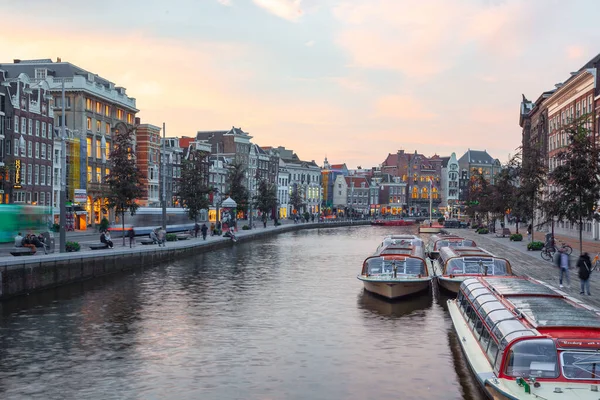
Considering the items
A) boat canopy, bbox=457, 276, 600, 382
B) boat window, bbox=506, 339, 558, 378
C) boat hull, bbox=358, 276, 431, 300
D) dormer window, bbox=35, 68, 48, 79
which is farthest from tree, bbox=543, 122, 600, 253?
dormer window, bbox=35, 68, 48, 79

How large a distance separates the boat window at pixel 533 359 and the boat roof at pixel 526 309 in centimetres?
40

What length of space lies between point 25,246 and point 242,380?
29.5 m

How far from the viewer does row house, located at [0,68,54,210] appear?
76875 millimetres

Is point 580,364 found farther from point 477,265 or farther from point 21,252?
point 21,252

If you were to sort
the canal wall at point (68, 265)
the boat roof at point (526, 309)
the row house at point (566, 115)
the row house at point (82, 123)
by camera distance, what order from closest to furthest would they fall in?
the boat roof at point (526, 309) → the canal wall at point (68, 265) → the row house at point (566, 115) → the row house at point (82, 123)

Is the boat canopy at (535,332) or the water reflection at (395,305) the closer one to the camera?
the boat canopy at (535,332)

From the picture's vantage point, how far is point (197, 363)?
22031 mm

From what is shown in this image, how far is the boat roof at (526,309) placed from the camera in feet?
53.6

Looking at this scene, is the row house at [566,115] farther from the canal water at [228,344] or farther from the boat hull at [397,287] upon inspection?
the canal water at [228,344]

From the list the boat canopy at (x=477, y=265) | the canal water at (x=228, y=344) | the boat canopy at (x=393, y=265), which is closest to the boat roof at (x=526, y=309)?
the canal water at (x=228, y=344)

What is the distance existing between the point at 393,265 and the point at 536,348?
20434mm

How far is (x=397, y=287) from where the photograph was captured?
34.1m

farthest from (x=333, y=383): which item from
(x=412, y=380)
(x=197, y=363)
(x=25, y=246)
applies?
(x=25, y=246)

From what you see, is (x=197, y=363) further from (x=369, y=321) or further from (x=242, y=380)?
(x=369, y=321)
